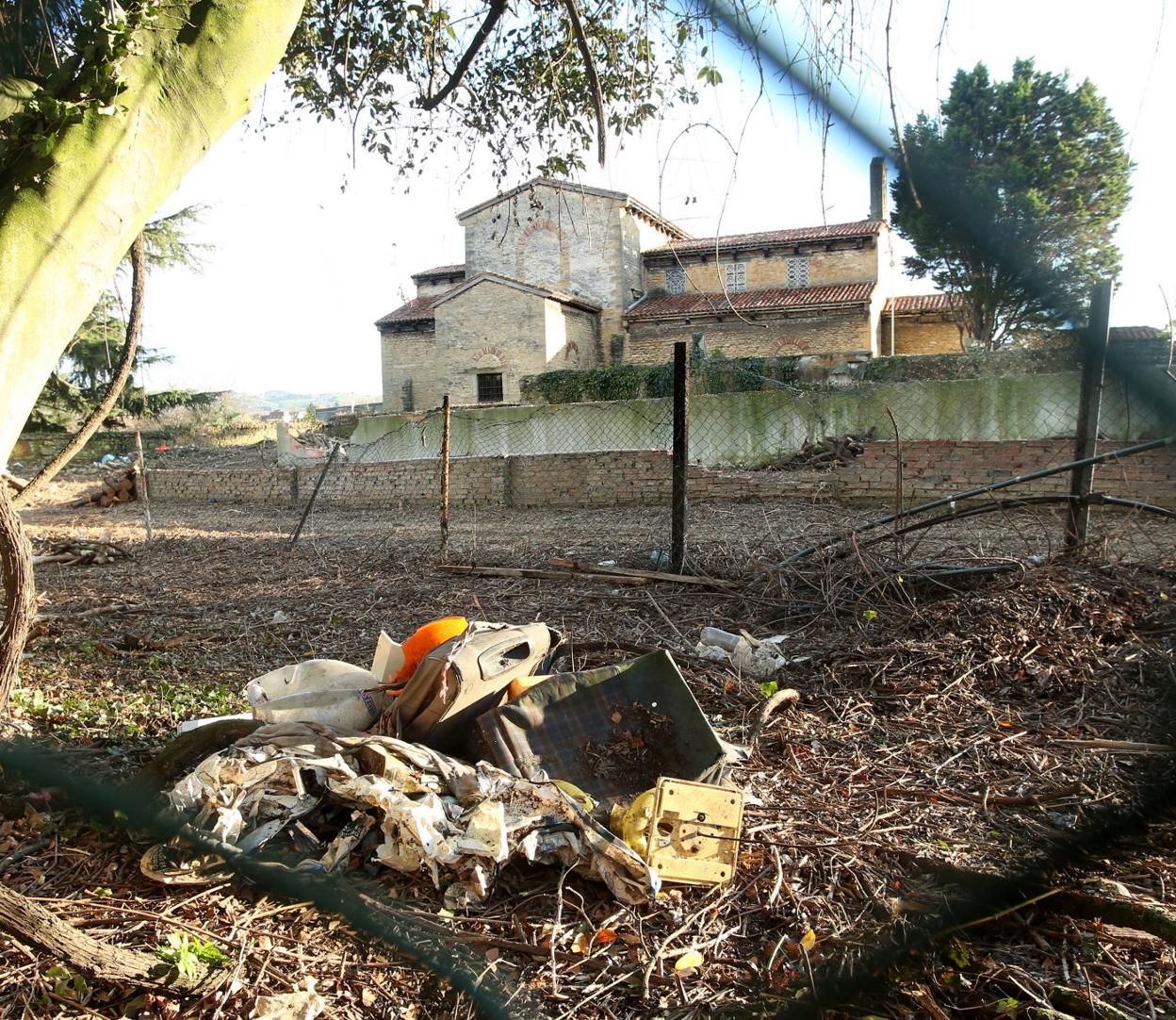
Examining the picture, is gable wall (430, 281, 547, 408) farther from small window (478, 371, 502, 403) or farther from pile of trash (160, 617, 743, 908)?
pile of trash (160, 617, 743, 908)

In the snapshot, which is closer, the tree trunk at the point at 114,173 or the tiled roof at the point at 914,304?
the tree trunk at the point at 114,173

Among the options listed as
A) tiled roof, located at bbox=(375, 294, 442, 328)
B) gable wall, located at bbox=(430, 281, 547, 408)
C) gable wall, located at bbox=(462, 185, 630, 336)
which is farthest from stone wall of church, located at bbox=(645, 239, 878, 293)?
tiled roof, located at bbox=(375, 294, 442, 328)

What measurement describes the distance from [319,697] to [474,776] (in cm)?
78

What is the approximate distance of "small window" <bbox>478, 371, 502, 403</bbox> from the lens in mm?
26969

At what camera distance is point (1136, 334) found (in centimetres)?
169

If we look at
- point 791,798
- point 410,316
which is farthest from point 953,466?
point 410,316

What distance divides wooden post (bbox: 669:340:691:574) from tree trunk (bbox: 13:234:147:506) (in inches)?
143

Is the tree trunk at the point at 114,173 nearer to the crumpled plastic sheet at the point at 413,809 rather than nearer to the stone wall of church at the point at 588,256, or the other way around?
the crumpled plastic sheet at the point at 413,809

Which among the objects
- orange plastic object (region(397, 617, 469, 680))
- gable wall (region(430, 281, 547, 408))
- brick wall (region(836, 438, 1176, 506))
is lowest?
orange plastic object (region(397, 617, 469, 680))

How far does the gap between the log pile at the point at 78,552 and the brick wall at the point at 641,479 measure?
17.0 ft

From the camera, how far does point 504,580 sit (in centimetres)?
623

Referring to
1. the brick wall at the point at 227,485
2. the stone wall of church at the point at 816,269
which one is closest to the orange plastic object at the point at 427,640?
the brick wall at the point at 227,485

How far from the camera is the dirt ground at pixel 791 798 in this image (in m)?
1.75

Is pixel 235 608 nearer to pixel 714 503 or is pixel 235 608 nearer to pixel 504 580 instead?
pixel 504 580
